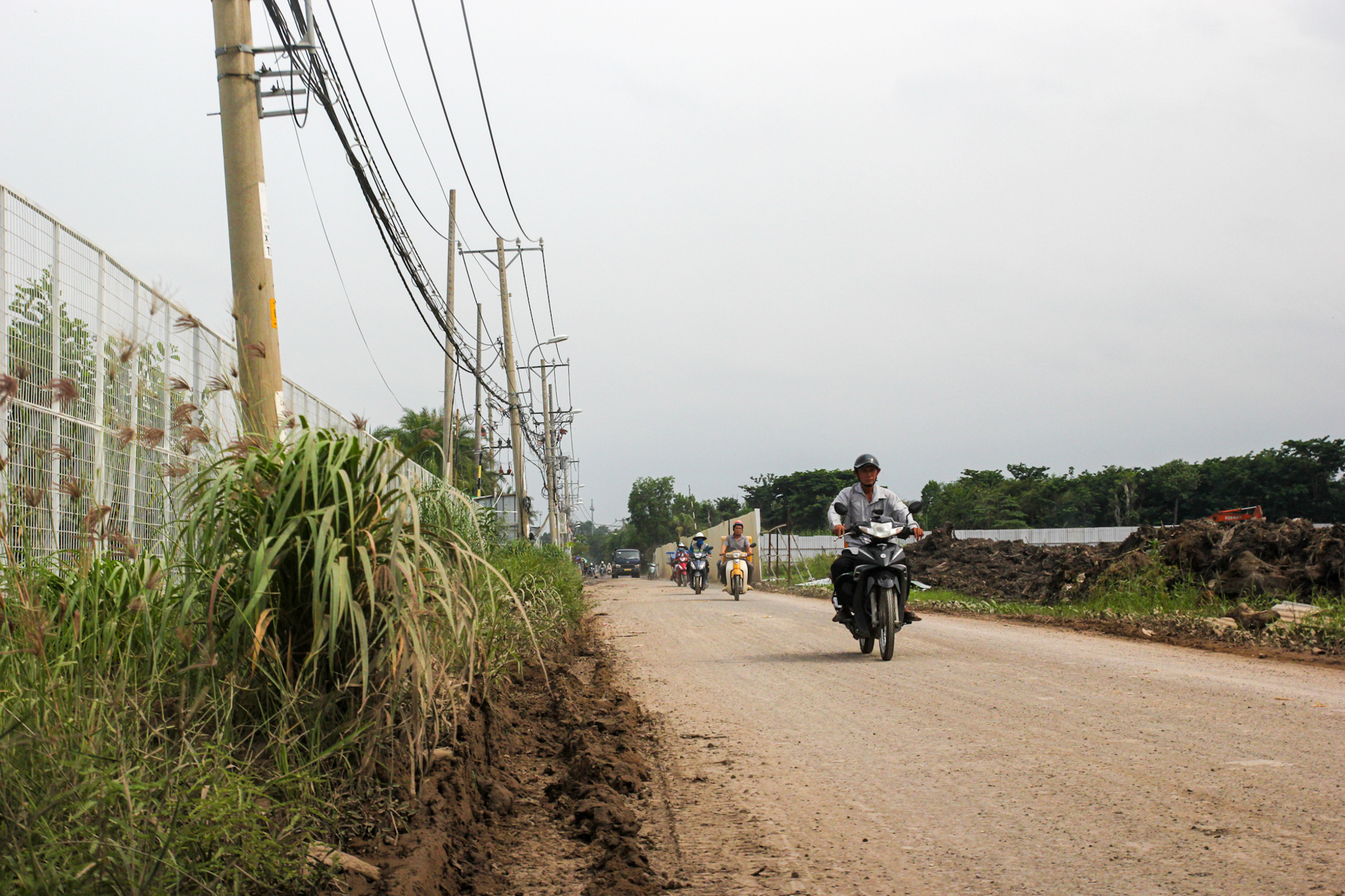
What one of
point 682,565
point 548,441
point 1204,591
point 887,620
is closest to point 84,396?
point 887,620

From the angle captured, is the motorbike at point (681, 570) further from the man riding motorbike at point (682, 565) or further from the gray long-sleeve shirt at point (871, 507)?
the gray long-sleeve shirt at point (871, 507)

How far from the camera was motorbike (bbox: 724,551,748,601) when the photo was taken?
22.4m

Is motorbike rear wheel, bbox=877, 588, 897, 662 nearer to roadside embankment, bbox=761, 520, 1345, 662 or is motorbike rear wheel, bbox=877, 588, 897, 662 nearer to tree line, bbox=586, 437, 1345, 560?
roadside embankment, bbox=761, 520, 1345, 662

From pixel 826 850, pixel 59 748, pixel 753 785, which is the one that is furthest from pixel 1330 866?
pixel 59 748

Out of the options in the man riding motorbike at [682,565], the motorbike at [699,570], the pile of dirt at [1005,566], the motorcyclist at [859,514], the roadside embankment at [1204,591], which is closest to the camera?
the motorcyclist at [859,514]

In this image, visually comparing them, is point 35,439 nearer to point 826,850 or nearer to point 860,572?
point 826,850

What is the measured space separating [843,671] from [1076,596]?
9566mm

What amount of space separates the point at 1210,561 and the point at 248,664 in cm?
1365

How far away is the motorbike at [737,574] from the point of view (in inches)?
882

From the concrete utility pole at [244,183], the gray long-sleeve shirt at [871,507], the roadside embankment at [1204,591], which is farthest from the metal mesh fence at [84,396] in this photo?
the roadside embankment at [1204,591]

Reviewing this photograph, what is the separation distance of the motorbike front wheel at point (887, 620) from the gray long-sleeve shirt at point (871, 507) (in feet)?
2.67

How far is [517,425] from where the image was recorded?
3025 cm

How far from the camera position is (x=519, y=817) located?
4156mm

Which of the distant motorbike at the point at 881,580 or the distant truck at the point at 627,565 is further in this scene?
the distant truck at the point at 627,565
